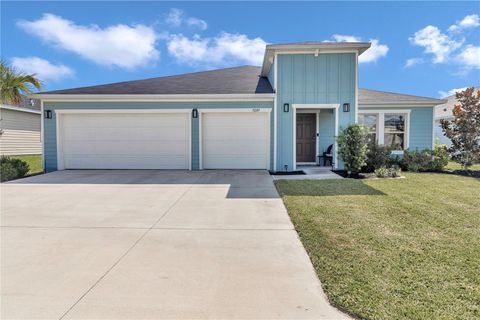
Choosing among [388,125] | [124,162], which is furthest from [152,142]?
[388,125]

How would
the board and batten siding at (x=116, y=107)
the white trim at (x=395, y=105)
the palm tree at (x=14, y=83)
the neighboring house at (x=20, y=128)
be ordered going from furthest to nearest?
the neighboring house at (x=20, y=128), the white trim at (x=395, y=105), the board and batten siding at (x=116, y=107), the palm tree at (x=14, y=83)

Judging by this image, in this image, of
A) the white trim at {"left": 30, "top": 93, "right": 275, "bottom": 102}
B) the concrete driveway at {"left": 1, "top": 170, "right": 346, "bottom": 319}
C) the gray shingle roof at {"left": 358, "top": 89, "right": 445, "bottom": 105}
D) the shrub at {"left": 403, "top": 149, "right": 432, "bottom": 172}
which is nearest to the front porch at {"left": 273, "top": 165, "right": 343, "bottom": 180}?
the concrete driveway at {"left": 1, "top": 170, "right": 346, "bottom": 319}

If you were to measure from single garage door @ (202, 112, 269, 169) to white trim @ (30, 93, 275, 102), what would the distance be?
56 cm

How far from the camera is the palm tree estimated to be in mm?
8852

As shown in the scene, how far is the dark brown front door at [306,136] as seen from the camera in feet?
36.8

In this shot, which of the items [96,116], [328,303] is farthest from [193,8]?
[328,303]

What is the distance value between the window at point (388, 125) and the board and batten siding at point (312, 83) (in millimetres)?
2544

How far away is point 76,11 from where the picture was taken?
32.3ft

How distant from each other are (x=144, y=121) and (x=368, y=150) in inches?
312

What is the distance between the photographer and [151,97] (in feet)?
32.1

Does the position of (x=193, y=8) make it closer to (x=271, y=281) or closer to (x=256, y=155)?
(x=256, y=155)

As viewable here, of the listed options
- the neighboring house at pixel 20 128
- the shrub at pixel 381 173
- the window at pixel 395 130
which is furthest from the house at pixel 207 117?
the neighboring house at pixel 20 128

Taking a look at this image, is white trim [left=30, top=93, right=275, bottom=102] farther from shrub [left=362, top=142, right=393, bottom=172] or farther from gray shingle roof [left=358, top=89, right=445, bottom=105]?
gray shingle roof [left=358, top=89, right=445, bottom=105]

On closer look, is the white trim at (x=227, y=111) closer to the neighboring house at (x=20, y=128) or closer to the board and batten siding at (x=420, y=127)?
the board and batten siding at (x=420, y=127)
